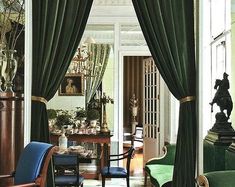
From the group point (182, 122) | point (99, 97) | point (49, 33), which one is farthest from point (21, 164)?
point (99, 97)

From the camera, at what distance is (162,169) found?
550 centimetres

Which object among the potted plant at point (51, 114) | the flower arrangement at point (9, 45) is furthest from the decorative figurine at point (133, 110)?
the flower arrangement at point (9, 45)

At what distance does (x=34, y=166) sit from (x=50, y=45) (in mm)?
1346

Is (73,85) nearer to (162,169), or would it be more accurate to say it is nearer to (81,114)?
(81,114)

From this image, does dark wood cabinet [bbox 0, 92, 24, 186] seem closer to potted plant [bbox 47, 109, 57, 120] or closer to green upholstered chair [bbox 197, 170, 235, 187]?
green upholstered chair [bbox 197, 170, 235, 187]

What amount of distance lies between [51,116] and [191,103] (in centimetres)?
402

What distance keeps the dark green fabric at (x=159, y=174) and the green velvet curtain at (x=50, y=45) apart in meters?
1.61

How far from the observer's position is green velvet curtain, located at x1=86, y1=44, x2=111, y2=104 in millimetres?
8062

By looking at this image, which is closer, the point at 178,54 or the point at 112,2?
the point at 178,54

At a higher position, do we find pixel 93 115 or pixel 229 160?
pixel 93 115

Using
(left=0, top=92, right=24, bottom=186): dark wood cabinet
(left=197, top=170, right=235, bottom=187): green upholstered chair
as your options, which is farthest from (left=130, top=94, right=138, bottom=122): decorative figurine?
(left=197, top=170, right=235, bottom=187): green upholstered chair

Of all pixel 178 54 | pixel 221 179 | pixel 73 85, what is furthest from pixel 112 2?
pixel 221 179

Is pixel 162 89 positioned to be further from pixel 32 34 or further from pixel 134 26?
pixel 32 34

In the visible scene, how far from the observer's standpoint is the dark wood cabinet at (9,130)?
181 inches
